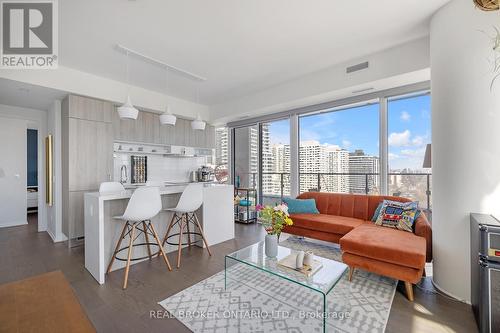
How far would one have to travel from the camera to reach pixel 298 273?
1915 millimetres

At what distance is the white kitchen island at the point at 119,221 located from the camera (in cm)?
253

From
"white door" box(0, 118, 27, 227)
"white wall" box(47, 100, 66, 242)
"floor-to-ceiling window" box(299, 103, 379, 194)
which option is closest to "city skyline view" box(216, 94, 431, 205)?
"floor-to-ceiling window" box(299, 103, 379, 194)

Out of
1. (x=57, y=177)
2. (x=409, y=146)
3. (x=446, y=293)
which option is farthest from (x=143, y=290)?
(x=409, y=146)

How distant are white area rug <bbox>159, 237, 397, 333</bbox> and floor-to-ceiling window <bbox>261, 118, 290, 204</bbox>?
282 centimetres

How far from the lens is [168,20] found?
250 cm

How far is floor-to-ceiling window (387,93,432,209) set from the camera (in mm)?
3523

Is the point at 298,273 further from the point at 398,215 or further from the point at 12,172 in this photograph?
the point at 12,172

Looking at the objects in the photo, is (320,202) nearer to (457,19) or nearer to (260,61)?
(260,61)

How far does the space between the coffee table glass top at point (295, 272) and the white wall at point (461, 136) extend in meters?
1.17

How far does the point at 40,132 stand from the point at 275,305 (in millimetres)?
5749

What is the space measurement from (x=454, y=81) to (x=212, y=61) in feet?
9.77

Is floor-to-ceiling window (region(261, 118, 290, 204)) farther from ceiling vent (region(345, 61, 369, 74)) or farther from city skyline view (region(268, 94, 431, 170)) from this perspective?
ceiling vent (region(345, 61, 369, 74))

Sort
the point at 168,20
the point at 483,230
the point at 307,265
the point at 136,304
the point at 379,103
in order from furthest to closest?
the point at 379,103, the point at 168,20, the point at 136,304, the point at 307,265, the point at 483,230

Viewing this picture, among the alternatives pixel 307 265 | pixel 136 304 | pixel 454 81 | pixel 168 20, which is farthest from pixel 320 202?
pixel 168 20
